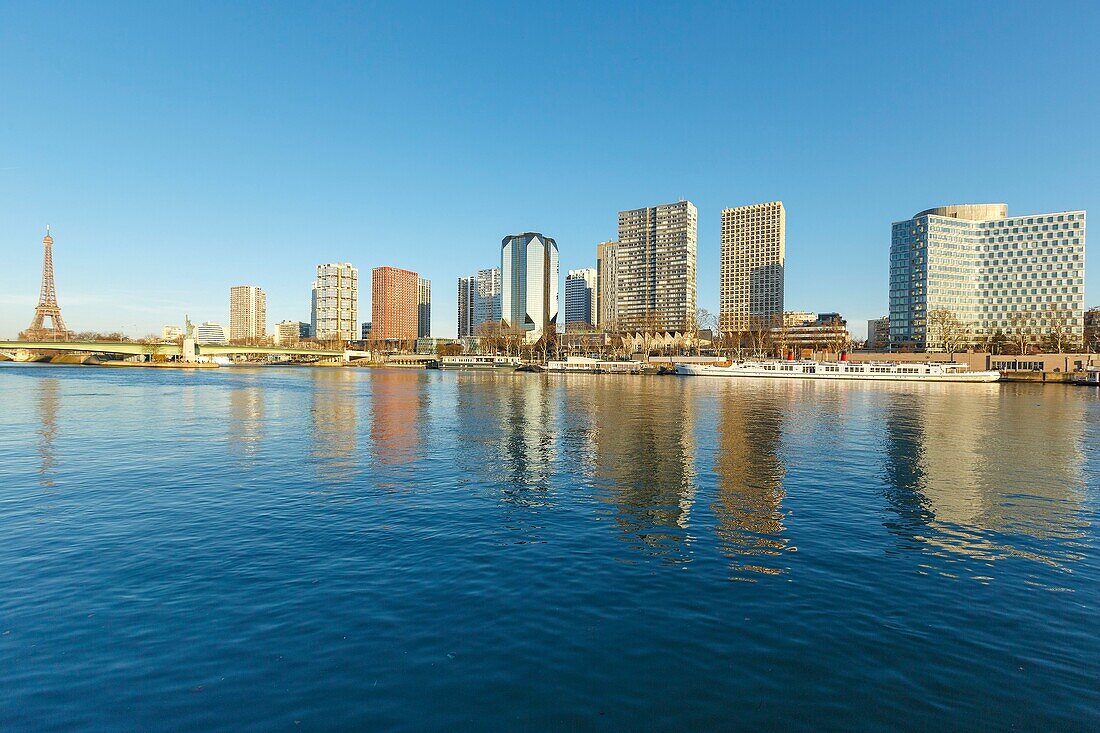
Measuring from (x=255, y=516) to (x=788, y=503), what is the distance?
2217cm

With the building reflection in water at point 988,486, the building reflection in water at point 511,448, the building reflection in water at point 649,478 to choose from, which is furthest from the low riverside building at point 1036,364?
the building reflection in water at point 511,448

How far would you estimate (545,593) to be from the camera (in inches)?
596

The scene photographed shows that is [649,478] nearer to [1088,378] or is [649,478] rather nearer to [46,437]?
[46,437]

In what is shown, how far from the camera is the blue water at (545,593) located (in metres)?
10.4

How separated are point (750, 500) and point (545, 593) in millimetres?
13651

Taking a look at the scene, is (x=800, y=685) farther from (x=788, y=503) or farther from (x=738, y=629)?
(x=788, y=503)

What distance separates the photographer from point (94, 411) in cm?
6103

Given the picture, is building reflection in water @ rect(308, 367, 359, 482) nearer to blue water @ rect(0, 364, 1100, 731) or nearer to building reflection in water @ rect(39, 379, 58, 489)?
blue water @ rect(0, 364, 1100, 731)

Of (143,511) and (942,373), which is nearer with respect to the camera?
(143,511)

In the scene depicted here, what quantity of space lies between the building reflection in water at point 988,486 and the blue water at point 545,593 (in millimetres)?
242

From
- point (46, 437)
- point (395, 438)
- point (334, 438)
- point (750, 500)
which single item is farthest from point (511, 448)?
point (46, 437)

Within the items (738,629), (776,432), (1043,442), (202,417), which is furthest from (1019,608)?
(202,417)

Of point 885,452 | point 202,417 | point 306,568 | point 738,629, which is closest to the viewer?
point 738,629

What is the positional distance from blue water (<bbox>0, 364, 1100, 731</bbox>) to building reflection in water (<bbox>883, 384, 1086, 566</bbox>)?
242mm
